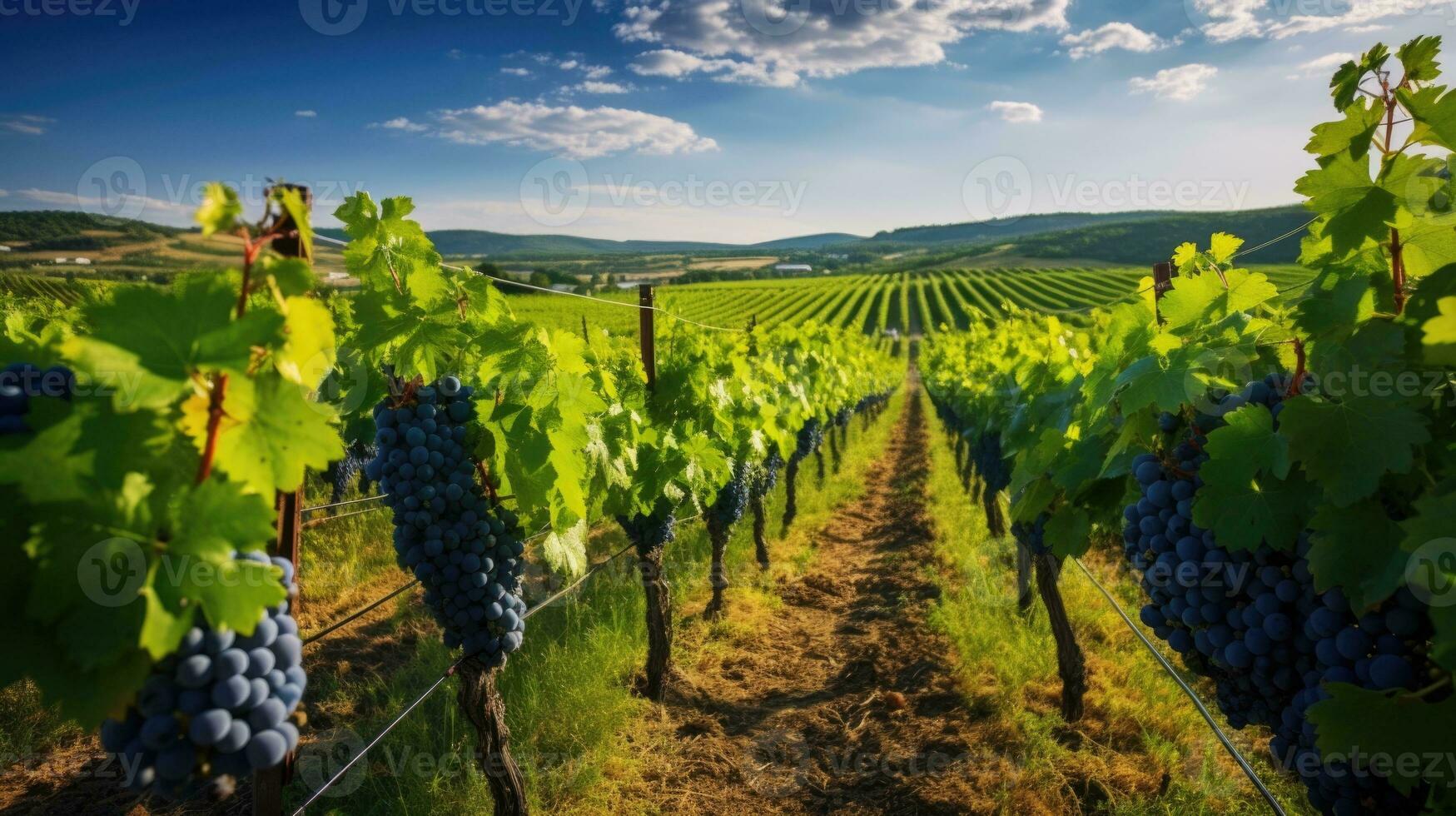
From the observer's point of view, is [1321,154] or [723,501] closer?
[1321,154]

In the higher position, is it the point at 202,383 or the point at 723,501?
the point at 202,383

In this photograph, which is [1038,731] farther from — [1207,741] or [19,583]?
[19,583]

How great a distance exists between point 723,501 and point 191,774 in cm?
624

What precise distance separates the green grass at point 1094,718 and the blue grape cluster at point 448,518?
3.05 meters

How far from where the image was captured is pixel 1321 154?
185 cm

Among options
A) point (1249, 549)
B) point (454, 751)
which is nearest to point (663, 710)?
point (454, 751)

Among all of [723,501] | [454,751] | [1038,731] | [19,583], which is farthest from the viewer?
[723,501]

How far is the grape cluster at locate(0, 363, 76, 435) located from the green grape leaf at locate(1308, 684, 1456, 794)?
2.49 metres

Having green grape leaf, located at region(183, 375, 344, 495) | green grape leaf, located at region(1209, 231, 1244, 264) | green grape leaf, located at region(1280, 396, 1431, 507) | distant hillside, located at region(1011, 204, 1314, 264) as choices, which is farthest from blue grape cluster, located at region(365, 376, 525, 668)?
distant hillside, located at region(1011, 204, 1314, 264)

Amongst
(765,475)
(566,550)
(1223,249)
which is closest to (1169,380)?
(1223,249)

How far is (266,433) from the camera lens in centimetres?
123

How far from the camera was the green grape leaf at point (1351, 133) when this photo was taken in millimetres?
1785

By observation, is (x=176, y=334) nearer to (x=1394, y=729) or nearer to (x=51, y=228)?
(x=1394, y=729)

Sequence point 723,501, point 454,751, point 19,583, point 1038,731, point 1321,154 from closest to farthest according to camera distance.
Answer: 1. point 19,583
2. point 1321,154
3. point 454,751
4. point 1038,731
5. point 723,501
